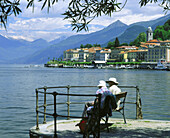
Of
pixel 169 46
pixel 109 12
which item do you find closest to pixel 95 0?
pixel 109 12

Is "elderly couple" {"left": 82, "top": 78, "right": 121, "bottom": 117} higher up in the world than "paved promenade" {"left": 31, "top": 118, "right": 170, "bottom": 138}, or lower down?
higher up

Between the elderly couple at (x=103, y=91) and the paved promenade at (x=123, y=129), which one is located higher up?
the elderly couple at (x=103, y=91)

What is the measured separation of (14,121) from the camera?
1809 cm

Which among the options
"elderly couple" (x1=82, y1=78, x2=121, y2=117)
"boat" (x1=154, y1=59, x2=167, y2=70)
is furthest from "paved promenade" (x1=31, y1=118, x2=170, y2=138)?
"boat" (x1=154, y1=59, x2=167, y2=70)

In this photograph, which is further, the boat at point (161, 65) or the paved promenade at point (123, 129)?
the boat at point (161, 65)

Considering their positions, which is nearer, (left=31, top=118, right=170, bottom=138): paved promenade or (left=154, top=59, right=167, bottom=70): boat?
(left=31, top=118, right=170, bottom=138): paved promenade

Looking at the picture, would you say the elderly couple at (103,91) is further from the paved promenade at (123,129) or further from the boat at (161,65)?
the boat at (161,65)

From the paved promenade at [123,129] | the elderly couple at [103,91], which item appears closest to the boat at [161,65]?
the paved promenade at [123,129]

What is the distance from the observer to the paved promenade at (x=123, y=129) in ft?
28.3

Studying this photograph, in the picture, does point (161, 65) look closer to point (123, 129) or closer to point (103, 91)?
point (123, 129)

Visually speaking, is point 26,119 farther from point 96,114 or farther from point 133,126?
point 96,114

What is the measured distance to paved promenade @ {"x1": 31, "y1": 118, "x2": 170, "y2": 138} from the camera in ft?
28.3

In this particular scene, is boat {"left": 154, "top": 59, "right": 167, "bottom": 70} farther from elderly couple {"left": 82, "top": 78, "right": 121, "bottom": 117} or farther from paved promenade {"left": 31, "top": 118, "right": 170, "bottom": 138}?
elderly couple {"left": 82, "top": 78, "right": 121, "bottom": 117}

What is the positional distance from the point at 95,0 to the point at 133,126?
12.6ft
